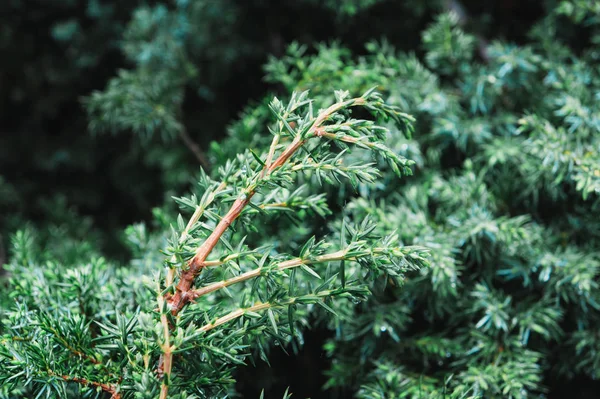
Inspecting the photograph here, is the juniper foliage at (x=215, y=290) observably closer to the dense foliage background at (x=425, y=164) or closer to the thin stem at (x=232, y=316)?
the thin stem at (x=232, y=316)

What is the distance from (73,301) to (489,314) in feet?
2.33

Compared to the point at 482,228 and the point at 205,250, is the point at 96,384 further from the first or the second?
the point at 482,228

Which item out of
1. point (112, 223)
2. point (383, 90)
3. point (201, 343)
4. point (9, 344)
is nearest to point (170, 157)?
point (112, 223)

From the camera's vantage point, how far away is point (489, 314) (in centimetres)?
92

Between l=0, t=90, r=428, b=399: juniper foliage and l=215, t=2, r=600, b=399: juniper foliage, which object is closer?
l=0, t=90, r=428, b=399: juniper foliage

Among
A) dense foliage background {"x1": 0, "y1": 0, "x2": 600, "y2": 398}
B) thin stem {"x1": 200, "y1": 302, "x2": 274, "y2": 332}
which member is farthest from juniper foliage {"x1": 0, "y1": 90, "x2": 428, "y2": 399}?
dense foliage background {"x1": 0, "y1": 0, "x2": 600, "y2": 398}

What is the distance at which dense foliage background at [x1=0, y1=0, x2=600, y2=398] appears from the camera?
95cm

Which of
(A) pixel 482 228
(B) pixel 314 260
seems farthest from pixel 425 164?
(B) pixel 314 260

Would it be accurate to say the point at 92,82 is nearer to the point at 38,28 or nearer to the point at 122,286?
the point at 38,28

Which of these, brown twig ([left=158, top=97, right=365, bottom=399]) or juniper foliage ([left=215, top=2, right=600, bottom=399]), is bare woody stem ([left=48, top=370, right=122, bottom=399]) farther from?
juniper foliage ([left=215, top=2, right=600, bottom=399])

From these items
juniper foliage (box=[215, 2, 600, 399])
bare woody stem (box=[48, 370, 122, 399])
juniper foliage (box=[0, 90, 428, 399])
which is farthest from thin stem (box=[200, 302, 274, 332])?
juniper foliage (box=[215, 2, 600, 399])

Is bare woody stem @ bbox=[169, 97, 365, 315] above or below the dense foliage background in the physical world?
above

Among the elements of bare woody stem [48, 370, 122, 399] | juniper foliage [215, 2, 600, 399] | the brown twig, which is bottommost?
juniper foliage [215, 2, 600, 399]

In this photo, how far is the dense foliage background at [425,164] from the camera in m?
0.95
